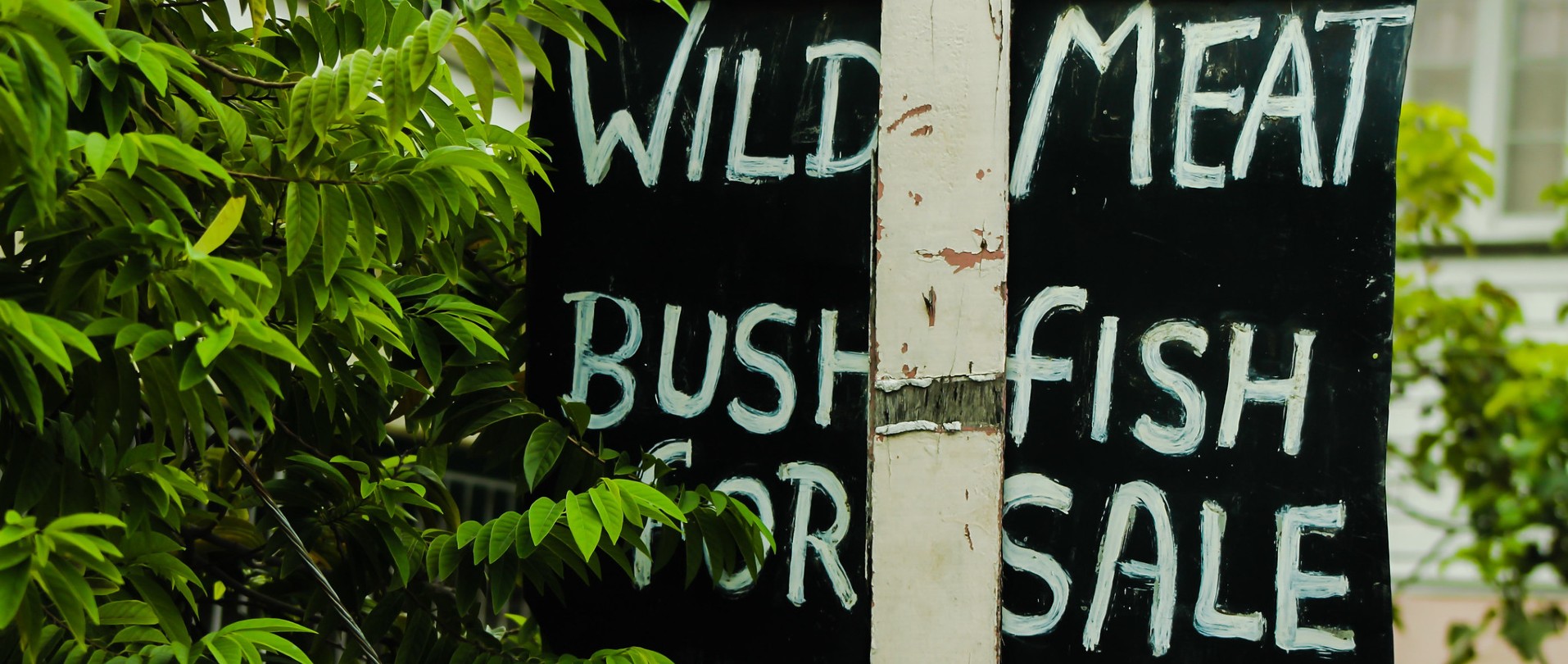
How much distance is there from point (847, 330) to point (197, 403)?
903 millimetres

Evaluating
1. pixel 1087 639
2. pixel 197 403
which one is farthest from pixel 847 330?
→ pixel 197 403

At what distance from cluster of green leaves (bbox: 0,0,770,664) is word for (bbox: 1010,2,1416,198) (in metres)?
0.64

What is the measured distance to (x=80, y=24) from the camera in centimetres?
124

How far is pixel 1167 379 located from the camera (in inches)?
73.2

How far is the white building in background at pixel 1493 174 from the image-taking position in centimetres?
631

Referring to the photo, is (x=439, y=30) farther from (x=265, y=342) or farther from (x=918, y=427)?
(x=918, y=427)

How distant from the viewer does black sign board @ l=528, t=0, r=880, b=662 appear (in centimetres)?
198

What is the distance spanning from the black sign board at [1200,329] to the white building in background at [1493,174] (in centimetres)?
497

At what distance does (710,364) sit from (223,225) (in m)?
0.77

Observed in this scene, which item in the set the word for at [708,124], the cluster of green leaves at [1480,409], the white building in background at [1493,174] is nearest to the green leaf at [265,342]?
the word for at [708,124]

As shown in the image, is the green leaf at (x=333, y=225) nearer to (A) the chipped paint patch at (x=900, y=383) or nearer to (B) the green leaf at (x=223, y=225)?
(B) the green leaf at (x=223, y=225)

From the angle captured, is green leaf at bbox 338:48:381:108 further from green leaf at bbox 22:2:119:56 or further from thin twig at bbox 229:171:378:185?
green leaf at bbox 22:2:119:56

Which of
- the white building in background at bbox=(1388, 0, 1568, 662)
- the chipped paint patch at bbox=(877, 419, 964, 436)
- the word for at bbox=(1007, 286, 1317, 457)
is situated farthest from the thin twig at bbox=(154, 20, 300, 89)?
the white building in background at bbox=(1388, 0, 1568, 662)

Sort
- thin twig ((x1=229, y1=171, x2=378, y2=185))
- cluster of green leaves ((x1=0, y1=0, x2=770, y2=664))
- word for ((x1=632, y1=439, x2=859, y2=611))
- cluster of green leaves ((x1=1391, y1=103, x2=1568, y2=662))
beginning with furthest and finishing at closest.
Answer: cluster of green leaves ((x1=1391, y1=103, x2=1568, y2=662)), word for ((x1=632, y1=439, x2=859, y2=611)), thin twig ((x1=229, y1=171, x2=378, y2=185)), cluster of green leaves ((x1=0, y1=0, x2=770, y2=664))
